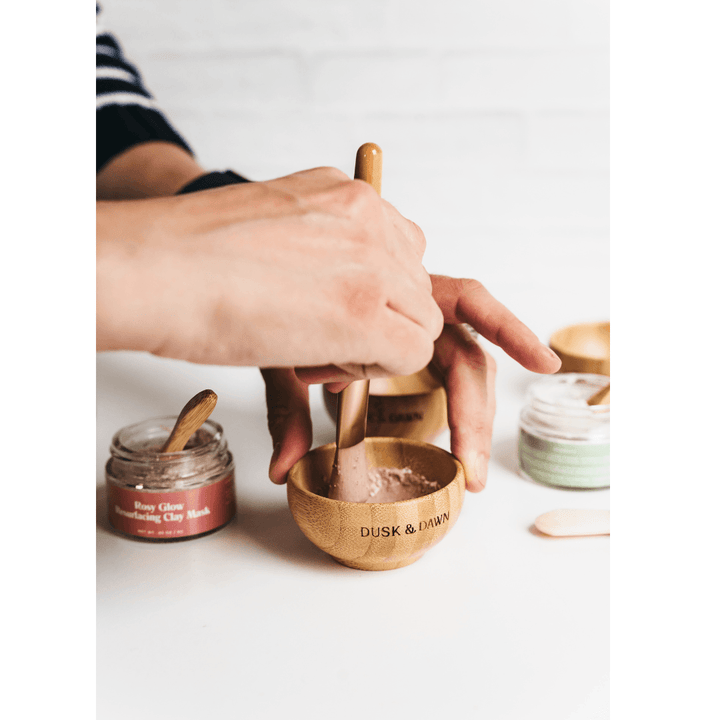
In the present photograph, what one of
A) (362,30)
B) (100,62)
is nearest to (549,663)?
→ (100,62)

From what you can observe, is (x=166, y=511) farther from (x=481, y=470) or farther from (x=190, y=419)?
(x=481, y=470)

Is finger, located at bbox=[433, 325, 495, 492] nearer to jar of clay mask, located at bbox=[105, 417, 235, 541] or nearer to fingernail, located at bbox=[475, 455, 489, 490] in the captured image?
fingernail, located at bbox=[475, 455, 489, 490]

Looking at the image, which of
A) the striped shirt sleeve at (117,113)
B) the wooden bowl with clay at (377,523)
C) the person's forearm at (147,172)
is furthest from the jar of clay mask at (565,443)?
the striped shirt sleeve at (117,113)

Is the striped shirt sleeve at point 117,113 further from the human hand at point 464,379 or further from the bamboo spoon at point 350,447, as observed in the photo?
the bamboo spoon at point 350,447

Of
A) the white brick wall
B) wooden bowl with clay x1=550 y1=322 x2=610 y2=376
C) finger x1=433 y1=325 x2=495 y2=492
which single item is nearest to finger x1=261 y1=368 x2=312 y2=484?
finger x1=433 y1=325 x2=495 y2=492

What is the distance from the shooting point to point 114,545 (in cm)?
47

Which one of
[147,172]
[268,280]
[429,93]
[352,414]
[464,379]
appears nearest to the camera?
[268,280]

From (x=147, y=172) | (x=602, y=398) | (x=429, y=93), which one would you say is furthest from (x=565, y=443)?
(x=429, y=93)

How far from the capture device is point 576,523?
48cm

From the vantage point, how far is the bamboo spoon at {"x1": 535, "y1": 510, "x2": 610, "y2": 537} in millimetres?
473

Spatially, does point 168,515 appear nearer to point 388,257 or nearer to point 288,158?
point 388,257

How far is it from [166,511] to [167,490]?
0.02 meters

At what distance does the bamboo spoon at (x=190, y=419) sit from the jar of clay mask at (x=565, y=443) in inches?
10.0

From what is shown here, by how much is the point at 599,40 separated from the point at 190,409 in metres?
0.83
